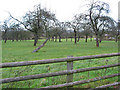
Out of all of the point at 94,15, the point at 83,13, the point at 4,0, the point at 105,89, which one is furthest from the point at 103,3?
the point at 105,89

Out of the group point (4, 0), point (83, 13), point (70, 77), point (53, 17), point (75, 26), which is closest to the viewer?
point (70, 77)

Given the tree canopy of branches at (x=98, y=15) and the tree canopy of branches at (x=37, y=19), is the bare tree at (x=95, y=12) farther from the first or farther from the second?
the tree canopy of branches at (x=37, y=19)

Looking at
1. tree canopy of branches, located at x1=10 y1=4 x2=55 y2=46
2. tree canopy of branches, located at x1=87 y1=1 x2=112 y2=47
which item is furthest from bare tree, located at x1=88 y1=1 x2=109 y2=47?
tree canopy of branches, located at x1=10 y1=4 x2=55 y2=46

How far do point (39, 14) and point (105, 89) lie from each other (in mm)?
23336

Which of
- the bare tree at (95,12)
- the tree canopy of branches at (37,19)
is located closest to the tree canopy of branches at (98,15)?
the bare tree at (95,12)

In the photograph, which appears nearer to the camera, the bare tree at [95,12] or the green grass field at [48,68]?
the green grass field at [48,68]

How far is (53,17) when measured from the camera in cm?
2241

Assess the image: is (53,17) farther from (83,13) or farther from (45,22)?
(83,13)

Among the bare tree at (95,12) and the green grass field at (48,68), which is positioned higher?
the bare tree at (95,12)

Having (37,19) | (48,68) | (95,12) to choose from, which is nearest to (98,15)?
(95,12)

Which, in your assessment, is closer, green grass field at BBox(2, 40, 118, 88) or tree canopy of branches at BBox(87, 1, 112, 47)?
green grass field at BBox(2, 40, 118, 88)

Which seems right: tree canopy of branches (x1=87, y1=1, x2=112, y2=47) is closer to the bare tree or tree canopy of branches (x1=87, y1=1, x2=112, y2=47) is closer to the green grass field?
the bare tree

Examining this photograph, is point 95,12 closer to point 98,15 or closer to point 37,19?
point 98,15

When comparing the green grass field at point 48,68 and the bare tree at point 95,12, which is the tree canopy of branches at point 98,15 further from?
the green grass field at point 48,68
